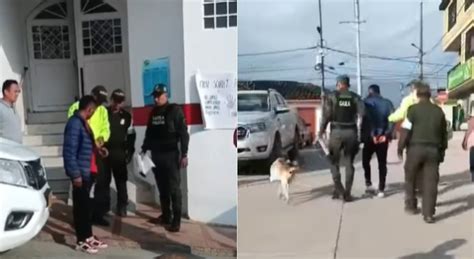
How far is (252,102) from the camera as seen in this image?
2.25 meters

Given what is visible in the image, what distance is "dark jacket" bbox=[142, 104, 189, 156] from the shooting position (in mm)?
2795

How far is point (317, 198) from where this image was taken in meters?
2.28

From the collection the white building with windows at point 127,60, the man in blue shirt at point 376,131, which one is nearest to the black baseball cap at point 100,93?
the white building with windows at point 127,60

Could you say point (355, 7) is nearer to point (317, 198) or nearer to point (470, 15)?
point (470, 15)

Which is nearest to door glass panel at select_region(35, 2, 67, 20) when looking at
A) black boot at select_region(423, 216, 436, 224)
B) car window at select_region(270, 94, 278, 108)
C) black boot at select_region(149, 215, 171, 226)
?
black boot at select_region(149, 215, 171, 226)

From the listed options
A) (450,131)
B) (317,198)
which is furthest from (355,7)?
(317,198)

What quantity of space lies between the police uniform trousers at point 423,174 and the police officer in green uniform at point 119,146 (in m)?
1.44

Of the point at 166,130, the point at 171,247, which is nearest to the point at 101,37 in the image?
the point at 166,130

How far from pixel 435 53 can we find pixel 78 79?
195cm

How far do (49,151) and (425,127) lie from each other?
1934mm

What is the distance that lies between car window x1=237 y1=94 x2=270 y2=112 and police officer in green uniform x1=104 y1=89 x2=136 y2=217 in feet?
2.76

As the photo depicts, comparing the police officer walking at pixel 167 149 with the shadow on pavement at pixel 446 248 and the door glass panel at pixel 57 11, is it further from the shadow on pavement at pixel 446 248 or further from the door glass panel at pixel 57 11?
the shadow on pavement at pixel 446 248

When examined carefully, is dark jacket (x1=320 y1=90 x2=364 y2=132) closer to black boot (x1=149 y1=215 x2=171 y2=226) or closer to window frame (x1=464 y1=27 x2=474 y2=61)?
window frame (x1=464 y1=27 x2=474 y2=61)

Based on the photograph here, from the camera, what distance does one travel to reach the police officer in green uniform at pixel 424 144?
222 centimetres
